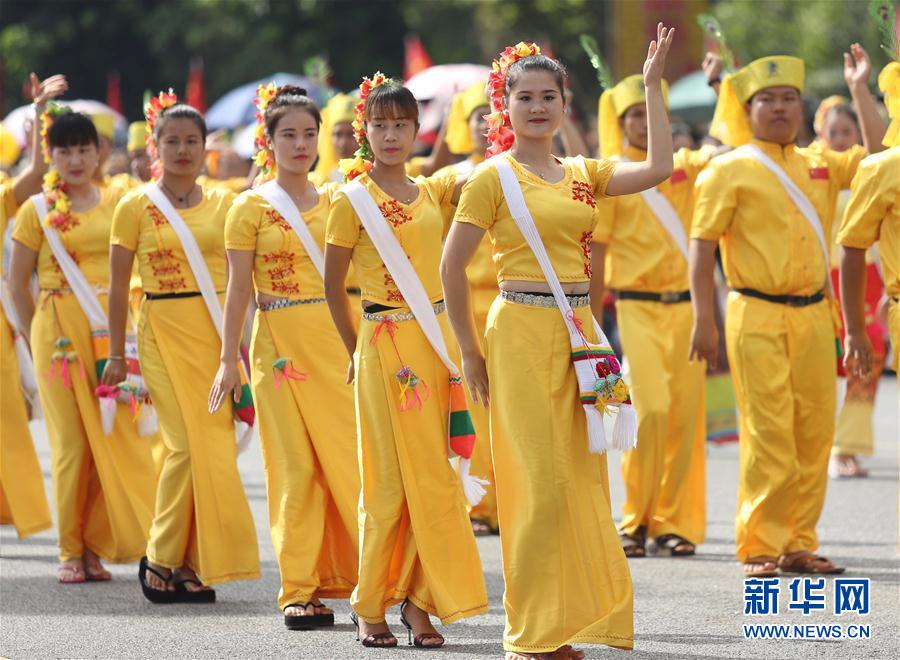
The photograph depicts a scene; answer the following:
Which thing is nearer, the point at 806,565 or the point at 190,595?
the point at 190,595

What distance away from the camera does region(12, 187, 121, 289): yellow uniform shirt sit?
8.73 m

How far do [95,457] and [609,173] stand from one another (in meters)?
3.50

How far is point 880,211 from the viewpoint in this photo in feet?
24.3

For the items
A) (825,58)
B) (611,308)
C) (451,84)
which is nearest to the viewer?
(451,84)

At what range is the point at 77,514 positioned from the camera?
8.74 metres

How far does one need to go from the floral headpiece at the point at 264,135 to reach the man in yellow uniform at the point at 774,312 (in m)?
2.02

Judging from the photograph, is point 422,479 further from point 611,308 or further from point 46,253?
point 611,308

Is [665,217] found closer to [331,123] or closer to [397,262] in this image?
[331,123]

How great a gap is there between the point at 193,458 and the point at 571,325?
2.37 m

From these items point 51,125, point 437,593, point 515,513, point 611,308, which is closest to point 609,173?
point 515,513

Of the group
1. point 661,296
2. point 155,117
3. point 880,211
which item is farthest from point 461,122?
point 880,211

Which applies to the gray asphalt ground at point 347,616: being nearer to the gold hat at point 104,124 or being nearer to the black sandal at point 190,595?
the black sandal at point 190,595

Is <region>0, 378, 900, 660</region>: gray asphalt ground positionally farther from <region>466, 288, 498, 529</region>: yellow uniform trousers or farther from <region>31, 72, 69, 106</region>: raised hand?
<region>31, 72, 69, 106</region>: raised hand

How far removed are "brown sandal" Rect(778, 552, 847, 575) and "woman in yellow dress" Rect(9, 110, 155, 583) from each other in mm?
3074
